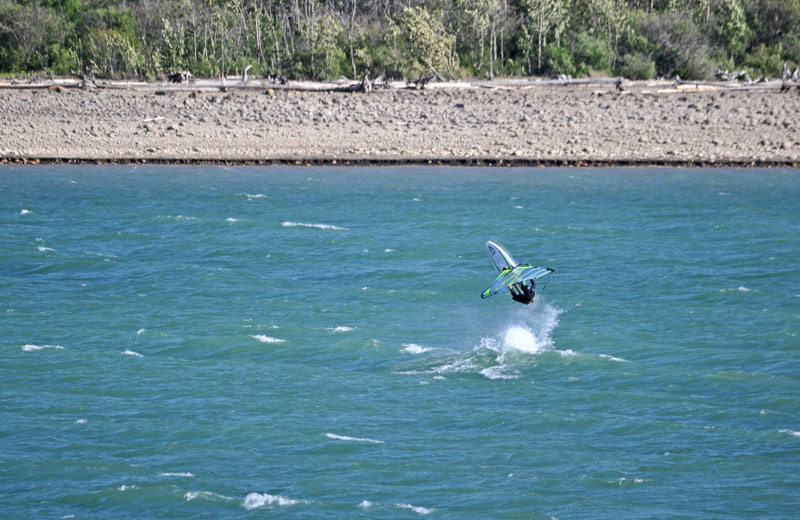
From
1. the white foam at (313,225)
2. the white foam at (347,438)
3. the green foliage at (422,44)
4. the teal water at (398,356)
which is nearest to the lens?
the teal water at (398,356)

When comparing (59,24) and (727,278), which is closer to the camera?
(727,278)

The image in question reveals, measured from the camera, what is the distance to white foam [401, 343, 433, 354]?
28.1 metres

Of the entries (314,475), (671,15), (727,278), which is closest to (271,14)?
(671,15)

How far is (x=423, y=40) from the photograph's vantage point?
71.3m

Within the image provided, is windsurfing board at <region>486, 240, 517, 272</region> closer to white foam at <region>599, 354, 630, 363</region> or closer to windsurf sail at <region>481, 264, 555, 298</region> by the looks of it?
A: windsurf sail at <region>481, 264, 555, 298</region>

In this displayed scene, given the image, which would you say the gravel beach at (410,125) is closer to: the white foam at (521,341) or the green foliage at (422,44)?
the green foliage at (422,44)

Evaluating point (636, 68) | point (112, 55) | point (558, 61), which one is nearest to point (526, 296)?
point (558, 61)

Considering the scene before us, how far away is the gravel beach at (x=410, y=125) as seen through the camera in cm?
5781

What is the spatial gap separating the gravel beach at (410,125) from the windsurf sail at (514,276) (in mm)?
27574

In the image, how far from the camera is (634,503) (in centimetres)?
1947

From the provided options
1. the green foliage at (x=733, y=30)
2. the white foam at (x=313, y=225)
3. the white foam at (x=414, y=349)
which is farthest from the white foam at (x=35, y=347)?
the green foliage at (x=733, y=30)

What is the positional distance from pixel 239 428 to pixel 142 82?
54.2 m

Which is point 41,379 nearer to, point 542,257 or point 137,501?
point 137,501

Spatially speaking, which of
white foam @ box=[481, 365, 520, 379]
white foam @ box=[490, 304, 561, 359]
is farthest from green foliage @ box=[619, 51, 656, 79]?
white foam @ box=[481, 365, 520, 379]
